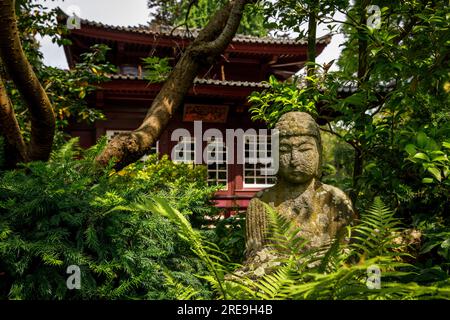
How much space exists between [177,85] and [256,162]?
7.37 meters

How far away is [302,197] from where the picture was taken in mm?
2609

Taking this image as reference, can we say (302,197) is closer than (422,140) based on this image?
No

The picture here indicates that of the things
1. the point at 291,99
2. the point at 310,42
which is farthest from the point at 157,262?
the point at 310,42

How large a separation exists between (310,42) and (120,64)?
27.1 feet

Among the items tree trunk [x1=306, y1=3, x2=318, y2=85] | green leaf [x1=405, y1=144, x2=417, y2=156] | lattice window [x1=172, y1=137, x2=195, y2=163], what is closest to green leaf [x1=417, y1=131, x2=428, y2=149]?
green leaf [x1=405, y1=144, x2=417, y2=156]

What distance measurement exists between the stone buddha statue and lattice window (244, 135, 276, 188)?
7.95m

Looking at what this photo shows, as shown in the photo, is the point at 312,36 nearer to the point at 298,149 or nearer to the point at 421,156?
the point at 298,149


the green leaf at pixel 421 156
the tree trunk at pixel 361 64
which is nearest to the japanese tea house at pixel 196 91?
the tree trunk at pixel 361 64

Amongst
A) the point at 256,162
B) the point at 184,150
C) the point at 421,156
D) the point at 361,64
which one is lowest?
the point at 421,156

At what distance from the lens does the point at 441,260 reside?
2582 millimetres

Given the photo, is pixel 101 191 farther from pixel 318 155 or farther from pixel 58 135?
pixel 58 135

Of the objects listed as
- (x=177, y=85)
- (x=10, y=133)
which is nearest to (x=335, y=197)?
Answer: (x=177, y=85)

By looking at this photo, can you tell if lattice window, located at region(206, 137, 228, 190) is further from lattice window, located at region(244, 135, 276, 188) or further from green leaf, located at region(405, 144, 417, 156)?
green leaf, located at region(405, 144, 417, 156)

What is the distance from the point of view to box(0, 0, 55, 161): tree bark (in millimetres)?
2391
